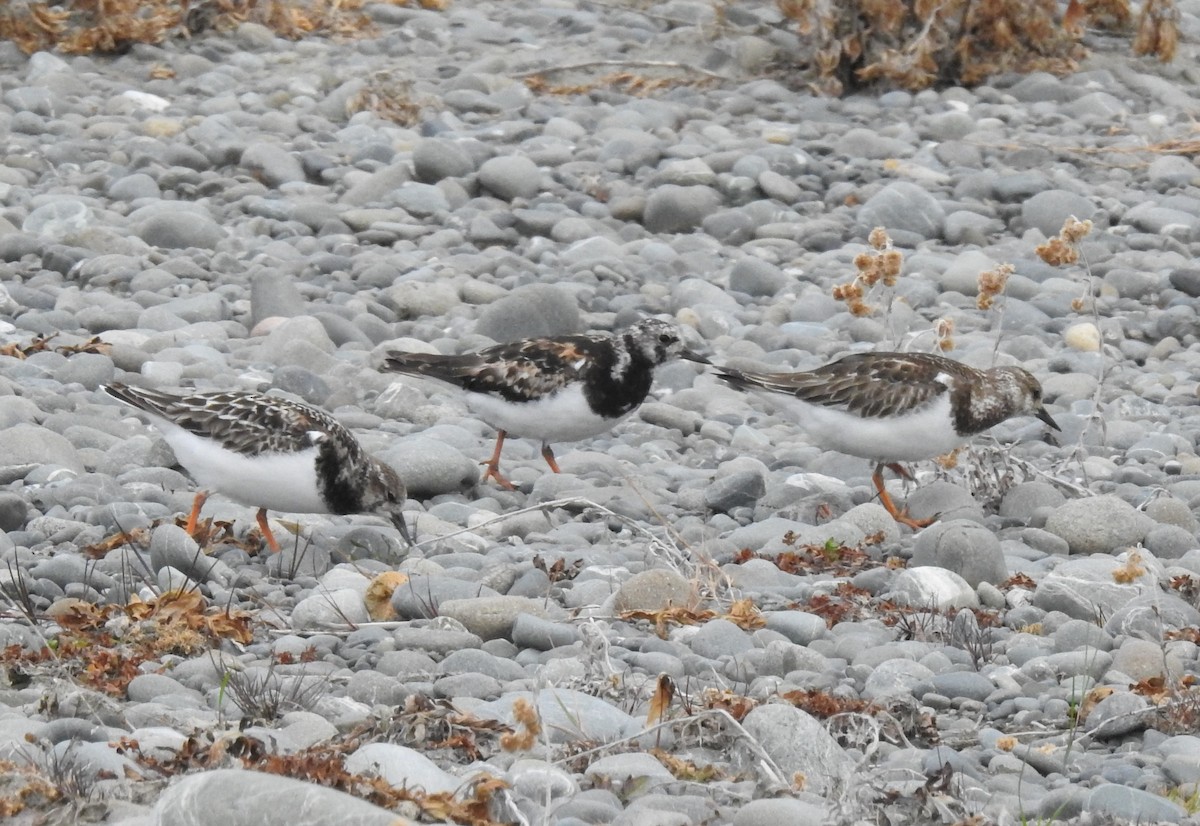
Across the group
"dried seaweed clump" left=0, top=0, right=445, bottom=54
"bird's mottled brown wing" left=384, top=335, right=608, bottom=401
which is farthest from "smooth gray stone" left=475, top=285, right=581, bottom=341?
"dried seaweed clump" left=0, top=0, right=445, bottom=54

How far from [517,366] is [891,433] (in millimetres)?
1740

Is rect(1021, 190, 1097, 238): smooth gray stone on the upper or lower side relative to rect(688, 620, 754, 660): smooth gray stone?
lower

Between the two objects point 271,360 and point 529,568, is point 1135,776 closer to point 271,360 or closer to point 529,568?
point 529,568

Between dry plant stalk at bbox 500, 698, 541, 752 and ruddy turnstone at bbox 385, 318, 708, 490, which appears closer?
dry plant stalk at bbox 500, 698, 541, 752

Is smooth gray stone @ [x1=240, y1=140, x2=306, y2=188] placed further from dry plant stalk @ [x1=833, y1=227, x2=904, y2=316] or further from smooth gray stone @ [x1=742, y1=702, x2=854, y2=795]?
smooth gray stone @ [x1=742, y1=702, x2=854, y2=795]

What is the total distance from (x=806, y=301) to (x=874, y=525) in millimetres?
3151

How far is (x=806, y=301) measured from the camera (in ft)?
32.4

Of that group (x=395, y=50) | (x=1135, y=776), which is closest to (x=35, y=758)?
(x=1135, y=776)

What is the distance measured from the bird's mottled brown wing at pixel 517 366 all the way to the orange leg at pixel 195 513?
5.06 ft

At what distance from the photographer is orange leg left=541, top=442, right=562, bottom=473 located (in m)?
7.86

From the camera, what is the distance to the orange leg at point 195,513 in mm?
6516

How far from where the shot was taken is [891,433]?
7.17 metres

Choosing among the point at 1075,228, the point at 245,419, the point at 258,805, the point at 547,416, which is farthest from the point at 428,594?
the point at 1075,228

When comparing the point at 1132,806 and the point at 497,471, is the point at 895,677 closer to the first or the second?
the point at 1132,806
